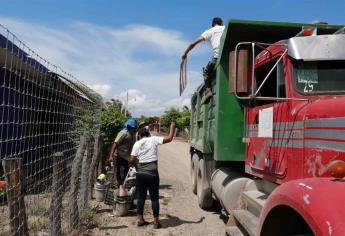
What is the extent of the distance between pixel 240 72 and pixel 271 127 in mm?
869

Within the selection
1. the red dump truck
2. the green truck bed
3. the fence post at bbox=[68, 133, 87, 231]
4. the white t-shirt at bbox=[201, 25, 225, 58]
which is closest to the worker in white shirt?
the fence post at bbox=[68, 133, 87, 231]

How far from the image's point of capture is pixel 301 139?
4.45 meters

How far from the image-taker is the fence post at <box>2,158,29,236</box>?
4.23 metres

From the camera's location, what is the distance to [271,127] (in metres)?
5.25

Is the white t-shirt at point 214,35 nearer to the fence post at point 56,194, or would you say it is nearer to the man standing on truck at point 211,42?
the man standing on truck at point 211,42

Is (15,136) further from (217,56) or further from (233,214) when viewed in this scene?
(217,56)

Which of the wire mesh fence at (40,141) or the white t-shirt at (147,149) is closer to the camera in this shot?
the wire mesh fence at (40,141)

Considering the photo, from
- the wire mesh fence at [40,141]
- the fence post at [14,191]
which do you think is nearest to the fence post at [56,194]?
the wire mesh fence at [40,141]

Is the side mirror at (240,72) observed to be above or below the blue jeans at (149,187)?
above

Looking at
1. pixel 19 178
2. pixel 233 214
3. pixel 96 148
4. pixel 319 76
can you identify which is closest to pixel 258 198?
pixel 233 214

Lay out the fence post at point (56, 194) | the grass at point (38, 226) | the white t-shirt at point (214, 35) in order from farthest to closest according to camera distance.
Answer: the white t-shirt at point (214, 35), the grass at point (38, 226), the fence post at point (56, 194)

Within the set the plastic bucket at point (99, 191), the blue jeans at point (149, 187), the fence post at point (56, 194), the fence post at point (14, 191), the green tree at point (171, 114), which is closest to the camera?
the fence post at point (14, 191)

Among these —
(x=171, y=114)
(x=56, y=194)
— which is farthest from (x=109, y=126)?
(x=171, y=114)

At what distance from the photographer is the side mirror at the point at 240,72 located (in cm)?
468
